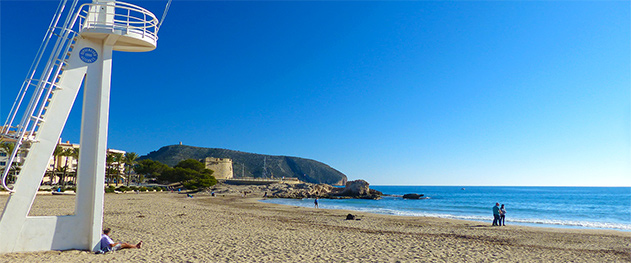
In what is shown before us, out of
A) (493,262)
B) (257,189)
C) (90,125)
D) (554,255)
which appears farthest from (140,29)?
(257,189)

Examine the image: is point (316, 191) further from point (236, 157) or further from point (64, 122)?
point (236, 157)

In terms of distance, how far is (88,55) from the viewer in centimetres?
882

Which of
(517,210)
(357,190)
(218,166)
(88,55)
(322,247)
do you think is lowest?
(517,210)

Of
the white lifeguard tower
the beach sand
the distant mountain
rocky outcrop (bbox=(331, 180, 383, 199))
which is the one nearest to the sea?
rocky outcrop (bbox=(331, 180, 383, 199))

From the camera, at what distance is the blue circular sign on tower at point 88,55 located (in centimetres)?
874

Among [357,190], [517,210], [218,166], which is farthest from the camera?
[218,166]

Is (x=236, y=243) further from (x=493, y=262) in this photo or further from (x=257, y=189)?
(x=257, y=189)

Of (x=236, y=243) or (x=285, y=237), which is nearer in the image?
(x=236, y=243)

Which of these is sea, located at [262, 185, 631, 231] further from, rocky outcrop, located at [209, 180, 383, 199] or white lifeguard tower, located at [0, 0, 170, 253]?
white lifeguard tower, located at [0, 0, 170, 253]

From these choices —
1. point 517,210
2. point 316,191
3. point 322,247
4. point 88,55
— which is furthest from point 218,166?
point 88,55

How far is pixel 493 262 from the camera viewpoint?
9.58 m

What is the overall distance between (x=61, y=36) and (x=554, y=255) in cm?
1474

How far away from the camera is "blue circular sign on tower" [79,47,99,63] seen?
8743mm

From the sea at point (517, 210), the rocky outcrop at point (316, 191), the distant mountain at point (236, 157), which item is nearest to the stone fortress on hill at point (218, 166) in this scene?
the rocky outcrop at point (316, 191)
